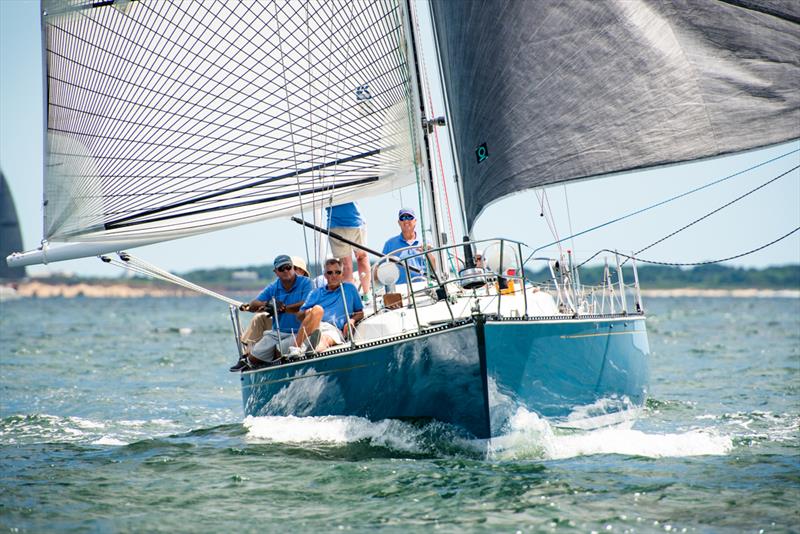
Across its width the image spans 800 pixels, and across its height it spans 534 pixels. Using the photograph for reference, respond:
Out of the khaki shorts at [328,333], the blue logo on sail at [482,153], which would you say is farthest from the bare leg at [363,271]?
the blue logo on sail at [482,153]

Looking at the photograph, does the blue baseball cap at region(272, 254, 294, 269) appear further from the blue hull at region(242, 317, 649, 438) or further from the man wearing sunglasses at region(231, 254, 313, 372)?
the blue hull at region(242, 317, 649, 438)

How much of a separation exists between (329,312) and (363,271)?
2.61 m

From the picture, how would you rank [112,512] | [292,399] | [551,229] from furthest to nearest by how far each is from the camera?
[551,229]
[292,399]
[112,512]

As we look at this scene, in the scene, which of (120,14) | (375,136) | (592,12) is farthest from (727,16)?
(120,14)

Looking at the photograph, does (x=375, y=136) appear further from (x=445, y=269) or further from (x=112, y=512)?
(x=112, y=512)

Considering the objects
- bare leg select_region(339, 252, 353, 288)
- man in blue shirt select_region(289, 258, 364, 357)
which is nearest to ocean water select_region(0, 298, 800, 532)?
man in blue shirt select_region(289, 258, 364, 357)

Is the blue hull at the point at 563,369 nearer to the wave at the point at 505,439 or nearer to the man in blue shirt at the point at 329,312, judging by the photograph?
the wave at the point at 505,439

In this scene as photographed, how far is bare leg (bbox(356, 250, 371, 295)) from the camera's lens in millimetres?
11266

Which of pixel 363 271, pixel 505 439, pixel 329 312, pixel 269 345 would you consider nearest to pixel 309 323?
pixel 329 312

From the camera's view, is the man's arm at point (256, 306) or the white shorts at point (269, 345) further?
the man's arm at point (256, 306)

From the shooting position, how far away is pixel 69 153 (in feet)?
34.0

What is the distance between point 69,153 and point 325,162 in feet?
9.37

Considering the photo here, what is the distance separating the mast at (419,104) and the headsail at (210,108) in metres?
0.23

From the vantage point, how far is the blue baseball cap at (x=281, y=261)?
360 inches
